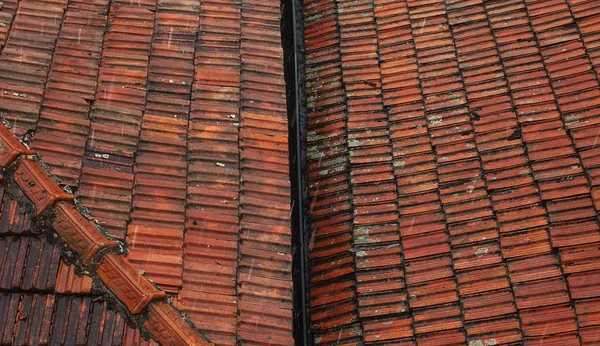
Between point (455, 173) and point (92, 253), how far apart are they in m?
3.65

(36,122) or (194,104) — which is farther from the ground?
(194,104)

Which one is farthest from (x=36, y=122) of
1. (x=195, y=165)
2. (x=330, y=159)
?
(x=330, y=159)

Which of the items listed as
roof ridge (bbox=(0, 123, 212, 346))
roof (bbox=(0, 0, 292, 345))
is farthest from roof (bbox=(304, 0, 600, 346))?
roof ridge (bbox=(0, 123, 212, 346))

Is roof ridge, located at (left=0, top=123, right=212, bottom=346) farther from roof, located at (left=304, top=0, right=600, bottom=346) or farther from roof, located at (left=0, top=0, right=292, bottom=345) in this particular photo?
roof, located at (left=304, top=0, right=600, bottom=346)

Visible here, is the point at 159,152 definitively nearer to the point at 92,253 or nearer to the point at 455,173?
the point at 92,253

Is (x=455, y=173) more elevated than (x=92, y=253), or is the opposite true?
(x=455, y=173)

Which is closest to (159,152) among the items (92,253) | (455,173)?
(92,253)

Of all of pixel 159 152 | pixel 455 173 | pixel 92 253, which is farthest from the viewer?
pixel 455 173

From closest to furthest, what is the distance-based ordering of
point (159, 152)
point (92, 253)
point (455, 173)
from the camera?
point (92, 253), point (159, 152), point (455, 173)

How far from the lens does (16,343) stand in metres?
5.23

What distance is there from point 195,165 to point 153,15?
1.98 meters

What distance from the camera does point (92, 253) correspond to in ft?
18.3

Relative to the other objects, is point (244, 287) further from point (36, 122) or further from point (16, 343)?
point (36, 122)

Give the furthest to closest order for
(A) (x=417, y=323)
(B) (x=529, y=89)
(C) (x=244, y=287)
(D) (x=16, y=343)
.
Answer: (B) (x=529, y=89)
(A) (x=417, y=323)
(C) (x=244, y=287)
(D) (x=16, y=343)
